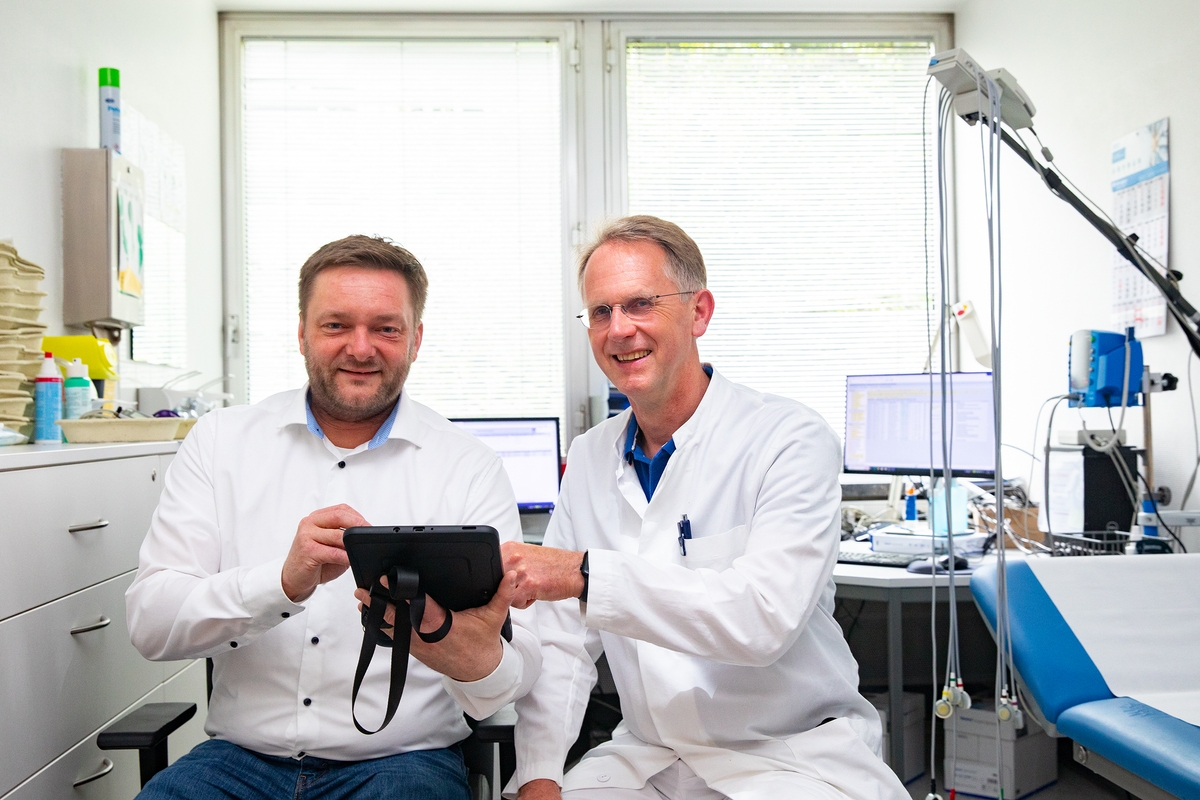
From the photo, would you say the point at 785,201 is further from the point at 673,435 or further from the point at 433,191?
the point at 673,435

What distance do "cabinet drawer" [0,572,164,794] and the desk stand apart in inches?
66.7

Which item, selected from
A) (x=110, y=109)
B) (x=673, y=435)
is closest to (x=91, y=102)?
(x=110, y=109)

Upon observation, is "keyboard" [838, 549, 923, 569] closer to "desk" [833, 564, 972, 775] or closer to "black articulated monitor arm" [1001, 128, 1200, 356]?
"desk" [833, 564, 972, 775]

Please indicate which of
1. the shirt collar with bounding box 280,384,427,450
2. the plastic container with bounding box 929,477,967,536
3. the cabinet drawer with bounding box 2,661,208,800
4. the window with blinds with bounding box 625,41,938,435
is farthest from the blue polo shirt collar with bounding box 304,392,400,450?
the window with blinds with bounding box 625,41,938,435

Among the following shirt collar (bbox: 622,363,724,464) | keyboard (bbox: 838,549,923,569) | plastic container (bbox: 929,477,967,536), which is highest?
shirt collar (bbox: 622,363,724,464)

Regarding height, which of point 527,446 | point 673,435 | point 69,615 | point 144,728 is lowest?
point 144,728

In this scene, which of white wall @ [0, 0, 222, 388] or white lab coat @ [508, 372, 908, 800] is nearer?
white lab coat @ [508, 372, 908, 800]

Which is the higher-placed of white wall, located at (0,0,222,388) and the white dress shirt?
white wall, located at (0,0,222,388)

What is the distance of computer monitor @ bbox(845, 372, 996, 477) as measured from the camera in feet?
8.75

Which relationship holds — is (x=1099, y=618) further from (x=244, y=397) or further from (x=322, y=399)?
(x=244, y=397)

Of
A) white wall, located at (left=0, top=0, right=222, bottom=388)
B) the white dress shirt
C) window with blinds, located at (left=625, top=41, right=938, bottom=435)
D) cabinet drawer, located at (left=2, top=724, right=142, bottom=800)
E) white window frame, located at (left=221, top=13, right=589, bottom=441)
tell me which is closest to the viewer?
the white dress shirt

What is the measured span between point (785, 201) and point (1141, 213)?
1.51 metres

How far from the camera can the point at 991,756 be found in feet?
8.63

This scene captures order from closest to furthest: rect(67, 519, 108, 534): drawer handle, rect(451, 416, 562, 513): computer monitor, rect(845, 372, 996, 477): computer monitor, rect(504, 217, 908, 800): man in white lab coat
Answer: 1. rect(504, 217, 908, 800): man in white lab coat
2. rect(67, 519, 108, 534): drawer handle
3. rect(845, 372, 996, 477): computer monitor
4. rect(451, 416, 562, 513): computer monitor
